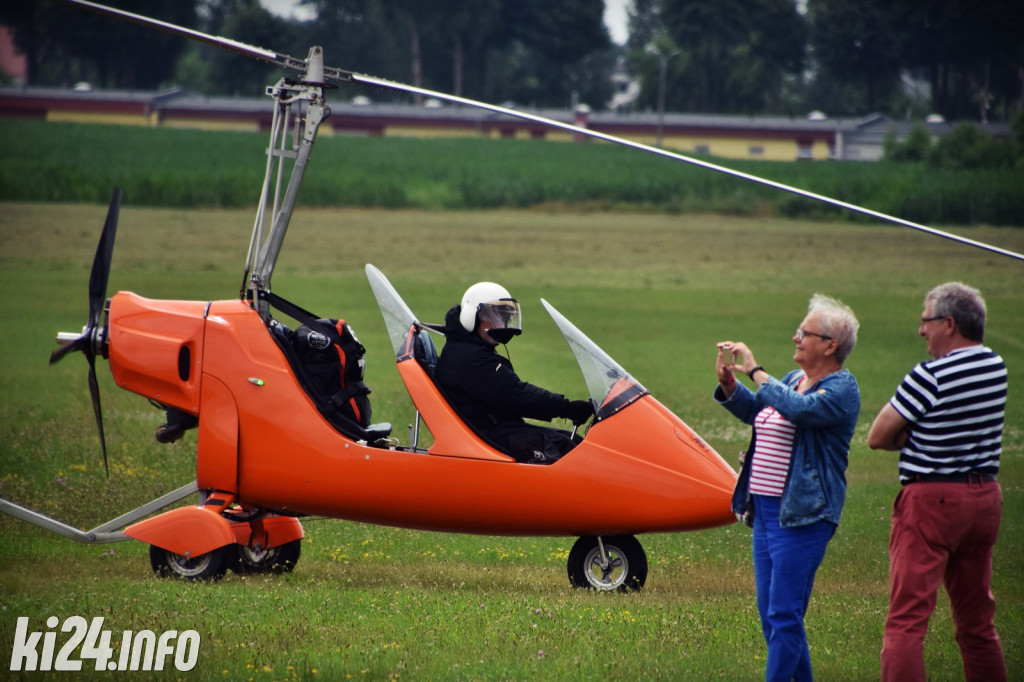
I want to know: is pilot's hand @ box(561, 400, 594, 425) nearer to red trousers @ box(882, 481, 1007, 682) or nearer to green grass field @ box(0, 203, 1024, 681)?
green grass field @ box(0, 203, 1024, 681)

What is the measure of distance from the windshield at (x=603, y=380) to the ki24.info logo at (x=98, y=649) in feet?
8.89

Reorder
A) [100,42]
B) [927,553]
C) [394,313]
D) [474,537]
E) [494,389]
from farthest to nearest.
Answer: [100,42] → [474,537] → [394,313] → [494,389] → [927,553]

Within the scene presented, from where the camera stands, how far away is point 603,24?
253 ft

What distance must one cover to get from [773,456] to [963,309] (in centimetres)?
104

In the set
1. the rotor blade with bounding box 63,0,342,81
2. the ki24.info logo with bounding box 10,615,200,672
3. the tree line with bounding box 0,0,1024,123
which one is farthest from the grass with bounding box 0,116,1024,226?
the ki24.info logo with bounding box 10,615,200,672

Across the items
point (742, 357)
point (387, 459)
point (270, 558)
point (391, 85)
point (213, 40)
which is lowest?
point (270, 558)

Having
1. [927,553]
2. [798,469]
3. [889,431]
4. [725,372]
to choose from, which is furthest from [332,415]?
[927,553]

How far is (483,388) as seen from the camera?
7270 millimetres

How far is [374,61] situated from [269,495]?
64.6 meters

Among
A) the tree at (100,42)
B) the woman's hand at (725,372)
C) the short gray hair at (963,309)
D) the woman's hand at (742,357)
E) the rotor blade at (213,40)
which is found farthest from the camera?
the tree at (100,42)

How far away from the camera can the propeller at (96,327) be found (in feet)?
25.3

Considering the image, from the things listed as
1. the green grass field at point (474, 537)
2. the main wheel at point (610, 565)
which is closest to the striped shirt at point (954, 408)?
the green grass field at point (474, 537)

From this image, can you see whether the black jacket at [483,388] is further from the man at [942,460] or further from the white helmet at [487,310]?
the man at [942,460]

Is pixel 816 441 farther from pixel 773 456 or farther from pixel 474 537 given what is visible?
pixel 474 537
